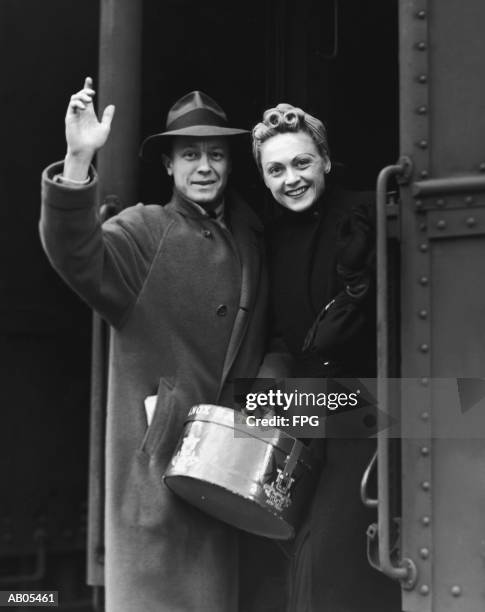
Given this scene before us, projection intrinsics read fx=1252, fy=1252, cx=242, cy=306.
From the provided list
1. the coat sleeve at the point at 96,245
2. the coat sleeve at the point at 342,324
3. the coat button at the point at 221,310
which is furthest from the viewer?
the coat button at the point at 221,310

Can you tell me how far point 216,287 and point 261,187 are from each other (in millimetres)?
717

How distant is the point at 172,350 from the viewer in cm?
334

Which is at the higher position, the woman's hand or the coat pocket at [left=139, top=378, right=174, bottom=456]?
the woman's hand

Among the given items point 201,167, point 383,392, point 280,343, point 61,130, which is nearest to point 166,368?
point 280,343

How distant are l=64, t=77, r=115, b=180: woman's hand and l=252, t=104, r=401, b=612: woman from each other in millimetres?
513

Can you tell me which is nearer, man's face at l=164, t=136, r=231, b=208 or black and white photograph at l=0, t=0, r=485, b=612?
black and white photograph at l=0, t=0, r=485, b=612

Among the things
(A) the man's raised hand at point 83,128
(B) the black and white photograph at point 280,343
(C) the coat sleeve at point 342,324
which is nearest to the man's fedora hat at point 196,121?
(B) the black and white photograph at point 280,343

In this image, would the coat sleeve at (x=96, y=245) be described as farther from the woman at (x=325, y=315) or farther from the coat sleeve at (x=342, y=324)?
the coat sleeve at (x=342, y=324)

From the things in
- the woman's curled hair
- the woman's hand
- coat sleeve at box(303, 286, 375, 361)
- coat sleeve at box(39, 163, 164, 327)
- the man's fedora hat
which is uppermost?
the man's fedora hat

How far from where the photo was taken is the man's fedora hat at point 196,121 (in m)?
3.42

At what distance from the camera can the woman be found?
10.2ft

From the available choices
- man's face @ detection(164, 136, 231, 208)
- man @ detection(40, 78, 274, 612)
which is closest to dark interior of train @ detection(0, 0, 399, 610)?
man's face @ detection(164, 136, 231, 208)

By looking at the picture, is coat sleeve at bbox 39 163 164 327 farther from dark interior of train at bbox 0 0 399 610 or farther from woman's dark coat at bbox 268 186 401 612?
dark interior of train at bbox 0 0 399 610

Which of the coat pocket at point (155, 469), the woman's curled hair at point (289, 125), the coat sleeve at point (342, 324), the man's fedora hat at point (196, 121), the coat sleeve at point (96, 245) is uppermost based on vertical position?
the man's fedora hat at point (196, 121)
